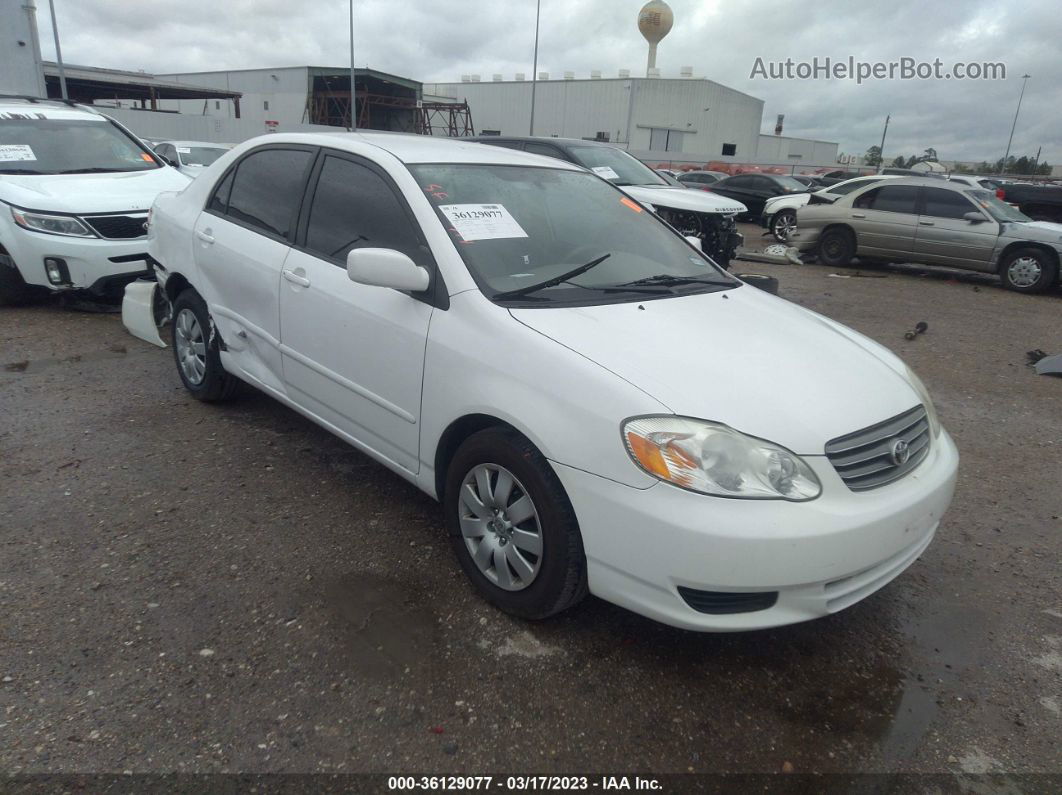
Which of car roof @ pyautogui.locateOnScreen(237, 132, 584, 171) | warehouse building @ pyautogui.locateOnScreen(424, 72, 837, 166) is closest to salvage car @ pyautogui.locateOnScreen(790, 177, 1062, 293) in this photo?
car roof @ pyautogui.locateOnScreen(237, 132, 584, 171)

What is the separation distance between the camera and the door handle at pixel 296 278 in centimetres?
334

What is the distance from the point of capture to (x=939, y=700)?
8.09ft

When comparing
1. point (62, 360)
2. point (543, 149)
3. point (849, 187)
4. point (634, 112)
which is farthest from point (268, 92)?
point (62, 360)

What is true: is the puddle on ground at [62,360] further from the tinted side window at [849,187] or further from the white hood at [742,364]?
the tinted side window at [849,187]

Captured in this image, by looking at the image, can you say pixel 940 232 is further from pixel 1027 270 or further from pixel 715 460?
pixel 715 460

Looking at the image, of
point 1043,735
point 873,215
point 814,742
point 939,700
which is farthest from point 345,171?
point 873,215

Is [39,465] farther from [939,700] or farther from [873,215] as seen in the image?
[873,215]

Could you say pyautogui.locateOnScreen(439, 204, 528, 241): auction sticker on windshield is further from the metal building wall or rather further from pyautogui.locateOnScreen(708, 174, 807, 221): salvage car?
the metal building wall

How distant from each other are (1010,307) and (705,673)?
9.49 m

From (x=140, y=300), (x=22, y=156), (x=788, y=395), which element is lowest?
(x=140, y=300)

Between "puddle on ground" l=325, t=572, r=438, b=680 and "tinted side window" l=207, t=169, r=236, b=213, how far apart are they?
2.37m

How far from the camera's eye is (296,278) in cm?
339

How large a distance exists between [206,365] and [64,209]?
2.88m

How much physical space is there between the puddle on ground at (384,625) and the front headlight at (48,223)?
484 cm
